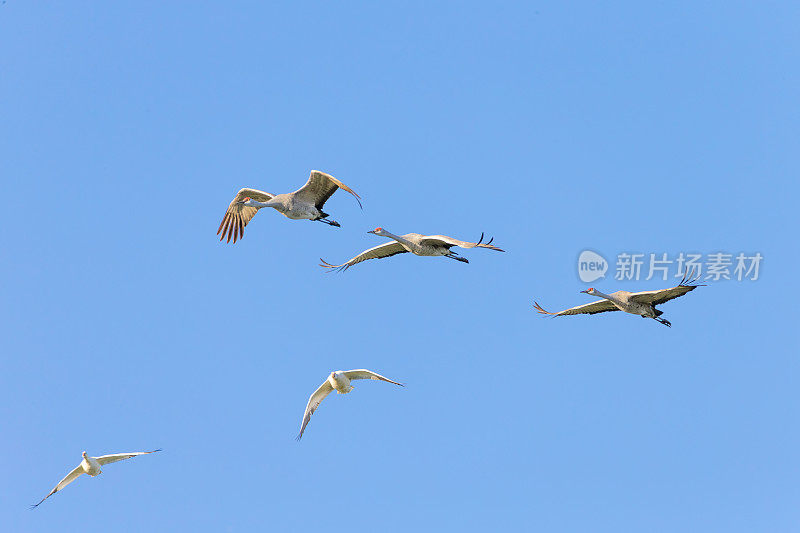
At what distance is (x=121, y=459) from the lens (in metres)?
24.0

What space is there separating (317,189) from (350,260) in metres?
2.11

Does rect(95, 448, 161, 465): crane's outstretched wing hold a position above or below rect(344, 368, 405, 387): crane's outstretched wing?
below

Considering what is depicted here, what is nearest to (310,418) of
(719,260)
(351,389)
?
(351,389)

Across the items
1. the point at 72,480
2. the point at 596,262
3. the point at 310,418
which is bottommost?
the point at 72,480

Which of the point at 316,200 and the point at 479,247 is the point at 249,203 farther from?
the point at 479,247

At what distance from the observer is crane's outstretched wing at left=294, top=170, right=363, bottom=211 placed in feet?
69.6

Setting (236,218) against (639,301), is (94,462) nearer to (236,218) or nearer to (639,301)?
(236,218)

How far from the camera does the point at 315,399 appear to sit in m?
21.0

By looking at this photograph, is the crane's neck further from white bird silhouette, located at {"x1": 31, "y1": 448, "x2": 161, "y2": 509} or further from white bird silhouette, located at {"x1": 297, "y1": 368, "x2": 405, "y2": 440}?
white bird silhouette, located at {"x1": 31, "y1": 448, "x2": 161, "y2": 509}

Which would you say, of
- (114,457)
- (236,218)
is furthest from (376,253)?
(114,457)

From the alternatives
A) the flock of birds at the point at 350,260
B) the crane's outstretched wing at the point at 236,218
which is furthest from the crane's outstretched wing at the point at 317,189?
the crane's outstretched wing at the point at 236,218

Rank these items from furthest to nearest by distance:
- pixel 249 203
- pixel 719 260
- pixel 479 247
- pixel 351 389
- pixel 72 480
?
pixel 72 480, pixel 249 203, pixel 719 260, pixel 351 389, pixel 479 247

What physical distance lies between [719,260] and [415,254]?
791 cm

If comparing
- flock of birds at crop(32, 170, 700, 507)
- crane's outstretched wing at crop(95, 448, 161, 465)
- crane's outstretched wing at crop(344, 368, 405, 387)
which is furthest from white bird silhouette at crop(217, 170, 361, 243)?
crane's outstretched wing at crop(95, 448, 161, 465)
